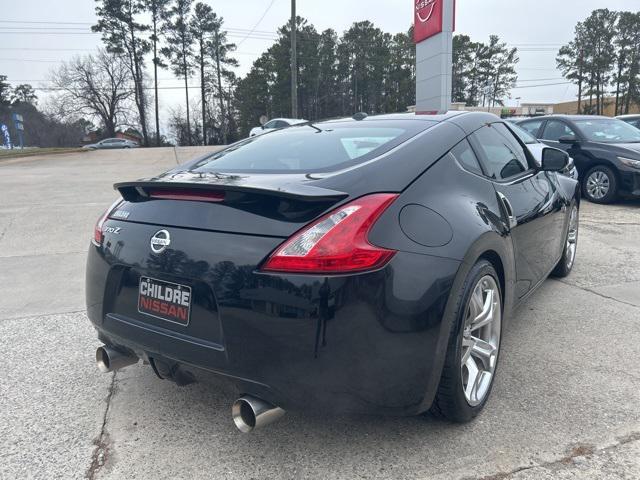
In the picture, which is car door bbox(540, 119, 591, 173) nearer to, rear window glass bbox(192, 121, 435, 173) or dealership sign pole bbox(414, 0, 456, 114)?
rear window glass bbox(192, 121, 435, 173)

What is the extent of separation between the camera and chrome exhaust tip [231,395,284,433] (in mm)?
1854

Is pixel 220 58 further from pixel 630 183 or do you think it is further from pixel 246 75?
pixel 630 183

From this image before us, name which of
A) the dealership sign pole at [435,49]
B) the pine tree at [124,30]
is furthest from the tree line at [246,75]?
the dealership sign pole at [435,49]

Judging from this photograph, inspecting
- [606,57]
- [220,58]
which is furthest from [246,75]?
[606,57]

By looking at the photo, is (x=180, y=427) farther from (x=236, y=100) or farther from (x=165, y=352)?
(x=236, y=100)

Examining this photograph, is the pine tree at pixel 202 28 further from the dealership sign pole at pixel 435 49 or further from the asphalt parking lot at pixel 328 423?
the asphalt parking lot at pixel 328 423

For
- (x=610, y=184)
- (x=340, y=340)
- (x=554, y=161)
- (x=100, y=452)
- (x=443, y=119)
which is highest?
(x=443, y=119)

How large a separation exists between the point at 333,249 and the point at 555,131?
906cm

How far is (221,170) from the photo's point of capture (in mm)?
2469

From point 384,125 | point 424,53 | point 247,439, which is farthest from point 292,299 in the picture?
point 424,53

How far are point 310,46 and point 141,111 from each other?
19887 millimetres

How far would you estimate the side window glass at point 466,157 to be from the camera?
8.15 feet

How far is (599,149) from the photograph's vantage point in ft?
28.3

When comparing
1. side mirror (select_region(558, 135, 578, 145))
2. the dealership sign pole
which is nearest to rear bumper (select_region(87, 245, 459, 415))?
side mirror (select_region(558, 135, 578, 145))
